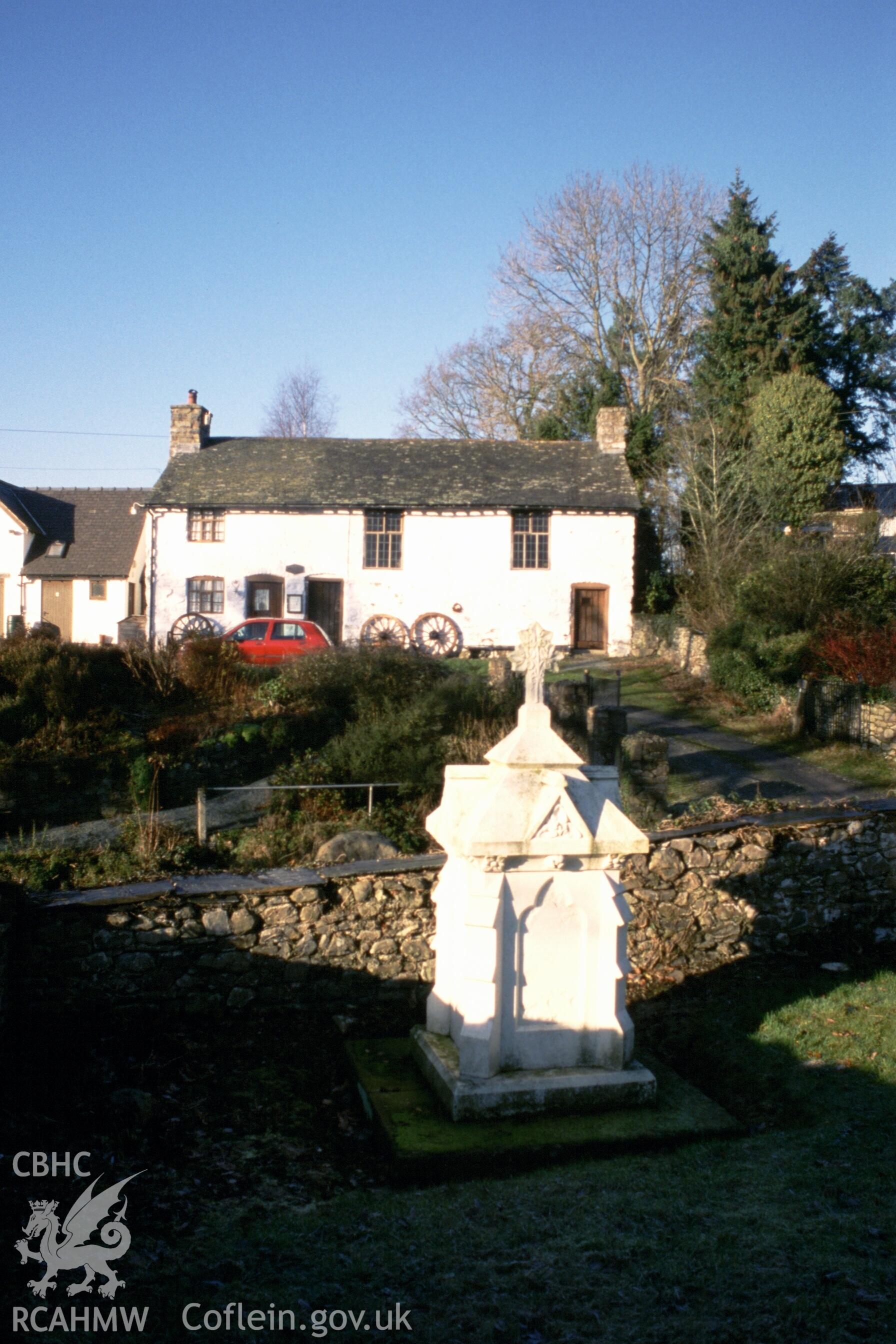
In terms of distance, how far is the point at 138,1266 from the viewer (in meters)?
3.72

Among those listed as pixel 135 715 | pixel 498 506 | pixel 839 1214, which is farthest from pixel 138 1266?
pixel 498 506

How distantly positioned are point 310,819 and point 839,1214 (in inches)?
272

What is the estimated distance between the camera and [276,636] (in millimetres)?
20641

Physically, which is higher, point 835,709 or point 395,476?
point 395,476

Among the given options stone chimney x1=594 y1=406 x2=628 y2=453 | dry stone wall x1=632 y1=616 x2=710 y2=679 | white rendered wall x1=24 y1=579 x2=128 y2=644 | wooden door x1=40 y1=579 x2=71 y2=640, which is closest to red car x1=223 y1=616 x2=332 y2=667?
dry stone wall x1=632 y1=616 x2=710 y2=679

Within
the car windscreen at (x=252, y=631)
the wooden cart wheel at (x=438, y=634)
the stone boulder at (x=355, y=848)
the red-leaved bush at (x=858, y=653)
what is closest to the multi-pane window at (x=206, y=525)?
the wooden cart wheel at (x=438, y=634)

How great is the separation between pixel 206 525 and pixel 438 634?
7.52 metres

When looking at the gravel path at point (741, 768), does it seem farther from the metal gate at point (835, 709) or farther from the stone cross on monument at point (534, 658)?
the stone cross on monument at point (534, 658)

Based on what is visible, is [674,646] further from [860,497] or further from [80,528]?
[80,528]

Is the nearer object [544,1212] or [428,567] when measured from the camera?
[544,1212]

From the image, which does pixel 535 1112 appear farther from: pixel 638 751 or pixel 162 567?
pixel 162 567

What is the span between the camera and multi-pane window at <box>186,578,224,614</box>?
28891mm

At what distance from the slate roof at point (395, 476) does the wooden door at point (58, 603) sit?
27.5 ft

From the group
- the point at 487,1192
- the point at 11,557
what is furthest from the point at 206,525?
the point at 487,1192
